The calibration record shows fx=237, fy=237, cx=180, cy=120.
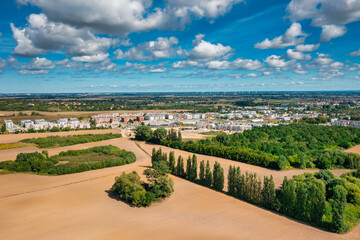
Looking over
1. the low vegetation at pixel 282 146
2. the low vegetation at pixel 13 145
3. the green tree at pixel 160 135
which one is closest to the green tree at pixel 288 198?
the low vegetation at pixel 282 146

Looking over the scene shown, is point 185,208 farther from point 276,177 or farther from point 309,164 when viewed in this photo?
point 309,164

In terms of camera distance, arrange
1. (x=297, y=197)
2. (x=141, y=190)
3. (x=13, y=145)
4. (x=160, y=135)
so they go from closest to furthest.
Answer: (x=297, y=197), (x=141, y=190), (x=13, y=145), (x=160, y=135)

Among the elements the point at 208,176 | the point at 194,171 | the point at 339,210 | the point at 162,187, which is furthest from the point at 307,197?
the point at 162,187

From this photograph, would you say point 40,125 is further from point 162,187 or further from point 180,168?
point 162,187

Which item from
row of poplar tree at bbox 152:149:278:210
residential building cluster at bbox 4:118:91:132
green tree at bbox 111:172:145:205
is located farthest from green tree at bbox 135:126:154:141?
green tree at bbox 111:172:145:205

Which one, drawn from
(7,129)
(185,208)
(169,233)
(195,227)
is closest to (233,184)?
(185,208)

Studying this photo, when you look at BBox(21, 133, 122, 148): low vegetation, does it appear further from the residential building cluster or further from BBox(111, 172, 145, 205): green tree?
BBox(111, 172, 145, 205): green tree
